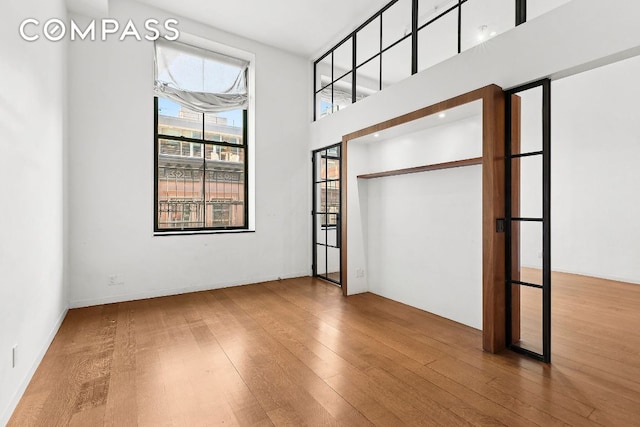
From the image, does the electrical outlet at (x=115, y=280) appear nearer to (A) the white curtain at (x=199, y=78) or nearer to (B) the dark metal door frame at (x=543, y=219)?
(A) the white curtain at (x=199, y=78)

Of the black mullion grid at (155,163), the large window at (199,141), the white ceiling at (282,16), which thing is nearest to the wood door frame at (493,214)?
the white ceiling at (282,16)

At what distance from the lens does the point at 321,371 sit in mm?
2244

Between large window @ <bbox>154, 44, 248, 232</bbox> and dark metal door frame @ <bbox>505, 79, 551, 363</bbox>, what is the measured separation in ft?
12.5

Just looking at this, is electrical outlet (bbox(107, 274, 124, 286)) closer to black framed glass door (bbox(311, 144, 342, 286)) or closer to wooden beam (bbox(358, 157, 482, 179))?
black framed glass door (bbox(311, 144, 342, 286))

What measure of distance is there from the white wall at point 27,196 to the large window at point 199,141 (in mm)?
1384

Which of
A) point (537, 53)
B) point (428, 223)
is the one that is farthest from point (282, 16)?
point (428, 223)

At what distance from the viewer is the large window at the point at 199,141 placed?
439 centimetres

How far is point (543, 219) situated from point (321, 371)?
6.76ft

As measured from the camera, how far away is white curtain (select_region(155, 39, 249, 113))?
430 cm

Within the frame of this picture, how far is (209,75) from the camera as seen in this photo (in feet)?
15.4

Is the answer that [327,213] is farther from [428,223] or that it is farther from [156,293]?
[156,293]

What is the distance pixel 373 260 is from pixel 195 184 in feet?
9.99

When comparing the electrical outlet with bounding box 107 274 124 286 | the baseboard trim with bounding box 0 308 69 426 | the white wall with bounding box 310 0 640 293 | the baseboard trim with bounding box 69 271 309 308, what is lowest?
the baseboard trim with bounding box 0 308 69 426

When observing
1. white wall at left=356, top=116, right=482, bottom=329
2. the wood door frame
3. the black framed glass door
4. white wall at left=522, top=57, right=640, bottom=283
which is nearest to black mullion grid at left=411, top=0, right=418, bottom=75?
white wall at left=356, top=116, right=482, bottom=329
